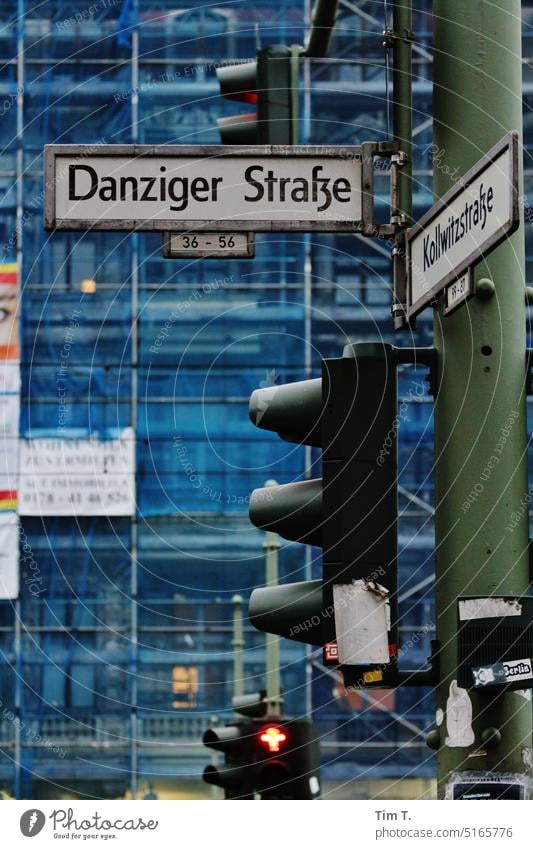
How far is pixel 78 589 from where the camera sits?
22.5 m

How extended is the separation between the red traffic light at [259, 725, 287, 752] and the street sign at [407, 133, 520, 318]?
24.5 ft

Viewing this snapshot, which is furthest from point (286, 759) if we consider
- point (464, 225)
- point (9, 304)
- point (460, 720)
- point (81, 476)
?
point (9, 304)

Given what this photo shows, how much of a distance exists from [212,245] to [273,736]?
7.36m

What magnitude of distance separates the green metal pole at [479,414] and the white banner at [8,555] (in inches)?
732

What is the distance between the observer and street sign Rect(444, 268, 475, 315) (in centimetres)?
420

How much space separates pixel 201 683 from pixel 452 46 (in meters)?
18.6

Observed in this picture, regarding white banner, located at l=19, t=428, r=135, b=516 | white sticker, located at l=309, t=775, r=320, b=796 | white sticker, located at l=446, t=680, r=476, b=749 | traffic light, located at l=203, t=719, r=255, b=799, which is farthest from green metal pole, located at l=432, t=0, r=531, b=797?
white banner, located at l=19, t=428, r=135, b=516

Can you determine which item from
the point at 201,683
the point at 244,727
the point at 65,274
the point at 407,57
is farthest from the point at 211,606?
the point at 407,57

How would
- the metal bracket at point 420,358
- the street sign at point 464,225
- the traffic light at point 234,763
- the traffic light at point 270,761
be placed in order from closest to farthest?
the street sign at point 464,225, the metal bracket at point 420,358, the traffic light at point 270,761, the traffic light at point 234,763

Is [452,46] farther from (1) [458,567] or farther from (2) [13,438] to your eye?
(2) [13,438]

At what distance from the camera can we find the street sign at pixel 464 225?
3846 millimetres

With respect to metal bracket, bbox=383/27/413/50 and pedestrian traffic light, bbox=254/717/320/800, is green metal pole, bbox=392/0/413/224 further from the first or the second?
pedestrian traffic light, bbox=254/717/320/800
